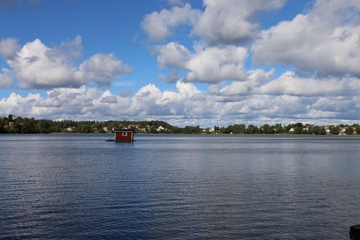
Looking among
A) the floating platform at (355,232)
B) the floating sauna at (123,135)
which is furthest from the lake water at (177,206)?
the floating sauna at (123,135)

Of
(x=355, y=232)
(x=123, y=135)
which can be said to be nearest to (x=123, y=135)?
(x=123, y=135)

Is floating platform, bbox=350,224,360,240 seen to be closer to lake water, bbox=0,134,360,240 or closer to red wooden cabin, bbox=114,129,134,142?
lake water, bbox=0,134,360,240

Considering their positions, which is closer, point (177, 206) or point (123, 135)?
point (177, 206)

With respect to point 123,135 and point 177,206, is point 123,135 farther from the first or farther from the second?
point 177,206

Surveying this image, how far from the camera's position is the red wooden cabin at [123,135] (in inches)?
4967

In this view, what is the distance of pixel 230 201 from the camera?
2631 cm

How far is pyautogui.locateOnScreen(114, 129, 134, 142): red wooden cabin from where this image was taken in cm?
12616

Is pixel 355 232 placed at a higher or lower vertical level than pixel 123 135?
lower

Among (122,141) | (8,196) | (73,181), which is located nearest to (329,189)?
(73,181)

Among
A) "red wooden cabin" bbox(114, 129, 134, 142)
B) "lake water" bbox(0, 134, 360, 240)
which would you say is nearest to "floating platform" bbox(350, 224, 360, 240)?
"lake water" bbox(0, 134, 360, 240)

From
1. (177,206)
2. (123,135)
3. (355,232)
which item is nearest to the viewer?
(355,232)

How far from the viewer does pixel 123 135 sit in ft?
418

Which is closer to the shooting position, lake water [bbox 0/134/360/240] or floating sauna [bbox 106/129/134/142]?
lake water [bbox 0/134/360/240]

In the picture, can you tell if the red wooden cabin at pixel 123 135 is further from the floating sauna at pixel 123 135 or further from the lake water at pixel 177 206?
the lake water at pixel 177 206
